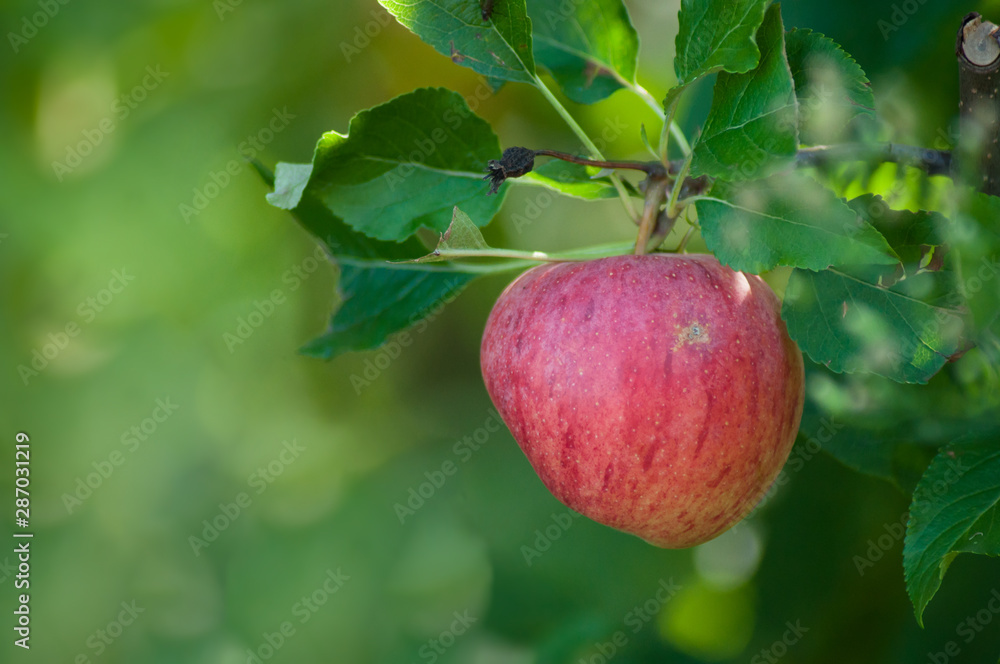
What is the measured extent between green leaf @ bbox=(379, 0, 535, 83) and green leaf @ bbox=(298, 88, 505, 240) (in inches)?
1.6

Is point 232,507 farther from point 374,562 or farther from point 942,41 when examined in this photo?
point 942,41

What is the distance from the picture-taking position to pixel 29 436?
1860 millimetres

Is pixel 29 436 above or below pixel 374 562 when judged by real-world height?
above

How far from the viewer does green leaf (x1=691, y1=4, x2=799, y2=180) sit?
554mm

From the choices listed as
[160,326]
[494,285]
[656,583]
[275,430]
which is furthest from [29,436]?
[656,583]

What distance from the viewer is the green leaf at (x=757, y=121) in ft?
1.82

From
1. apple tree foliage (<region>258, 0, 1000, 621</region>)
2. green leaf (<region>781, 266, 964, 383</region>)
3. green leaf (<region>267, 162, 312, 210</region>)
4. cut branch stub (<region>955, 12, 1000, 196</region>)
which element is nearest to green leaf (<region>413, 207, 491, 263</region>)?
apple tree foliage (<region>258, 0, 1000, 621</region>)

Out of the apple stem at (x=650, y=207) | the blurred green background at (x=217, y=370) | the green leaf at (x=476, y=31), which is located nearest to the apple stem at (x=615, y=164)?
the apple stem at (x=650, y=207)

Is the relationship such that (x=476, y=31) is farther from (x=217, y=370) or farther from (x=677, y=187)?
(x=217, y=370)

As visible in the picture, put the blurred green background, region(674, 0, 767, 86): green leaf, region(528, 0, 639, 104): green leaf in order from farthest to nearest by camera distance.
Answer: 1. the blurred green background
2. region(528, 0, 639, 104): green leaf
3. region(674, 0, 767, 86): green leaf

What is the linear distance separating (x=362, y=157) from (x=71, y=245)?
139 centimetres

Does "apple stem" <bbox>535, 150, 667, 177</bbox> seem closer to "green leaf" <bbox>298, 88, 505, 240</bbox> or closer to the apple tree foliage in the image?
the apple tree foliage

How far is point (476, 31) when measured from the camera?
711 mm

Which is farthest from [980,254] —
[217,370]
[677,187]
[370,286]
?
[217,370]
